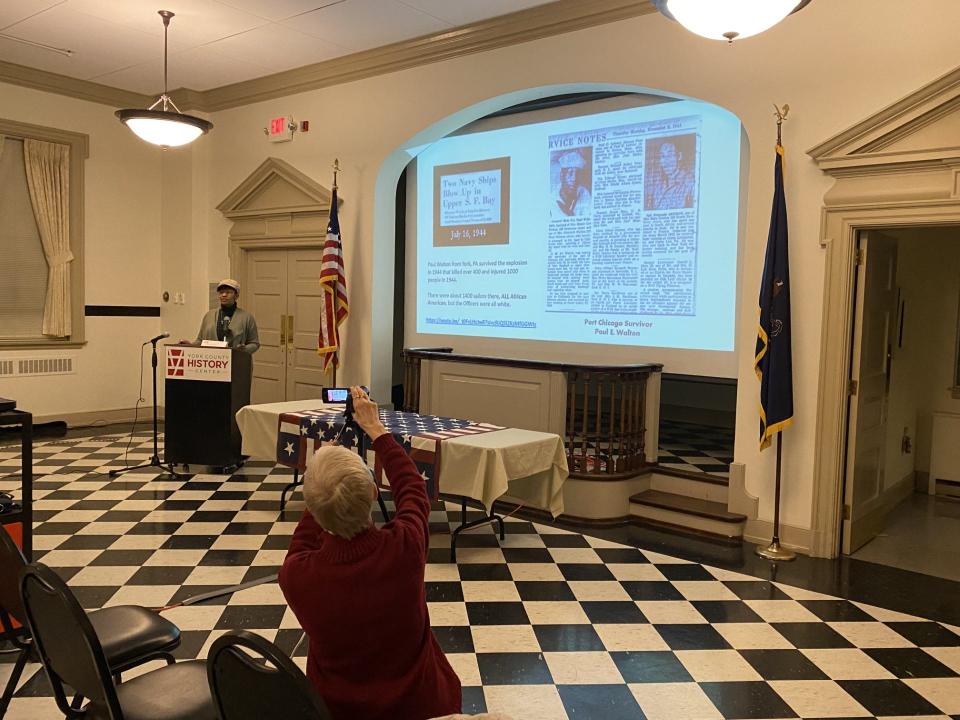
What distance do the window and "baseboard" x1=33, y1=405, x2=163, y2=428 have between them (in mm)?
765

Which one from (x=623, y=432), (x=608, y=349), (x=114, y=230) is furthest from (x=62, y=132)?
(x=623, y=432)

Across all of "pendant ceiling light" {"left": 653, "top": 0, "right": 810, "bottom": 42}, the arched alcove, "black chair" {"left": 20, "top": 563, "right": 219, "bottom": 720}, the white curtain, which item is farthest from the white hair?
the white curtain

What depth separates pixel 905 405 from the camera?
20.1 ft

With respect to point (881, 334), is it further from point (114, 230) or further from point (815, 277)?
point (114, 230)

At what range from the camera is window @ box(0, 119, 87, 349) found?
7691mm

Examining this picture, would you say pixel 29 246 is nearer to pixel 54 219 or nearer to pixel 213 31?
pixel 54 219

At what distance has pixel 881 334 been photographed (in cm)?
505

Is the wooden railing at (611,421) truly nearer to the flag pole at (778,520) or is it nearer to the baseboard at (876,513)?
the flag pole at (778,520)

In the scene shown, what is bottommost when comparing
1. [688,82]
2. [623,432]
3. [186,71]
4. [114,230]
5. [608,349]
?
[623,432]

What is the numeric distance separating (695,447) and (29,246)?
692cm

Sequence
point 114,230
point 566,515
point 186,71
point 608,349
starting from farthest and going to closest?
point 114,230, point 186,71, point 608,349, point 566,515

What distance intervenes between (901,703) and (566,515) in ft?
8.84

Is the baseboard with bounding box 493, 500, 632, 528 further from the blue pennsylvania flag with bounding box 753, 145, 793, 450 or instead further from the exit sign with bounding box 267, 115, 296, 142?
the exit sign with bounding box 267, 115, 296, 142

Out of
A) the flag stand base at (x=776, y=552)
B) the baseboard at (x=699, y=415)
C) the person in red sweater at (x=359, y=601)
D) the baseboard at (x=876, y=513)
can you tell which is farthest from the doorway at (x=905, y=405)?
the person in red sweater at (x=359, y=601)
